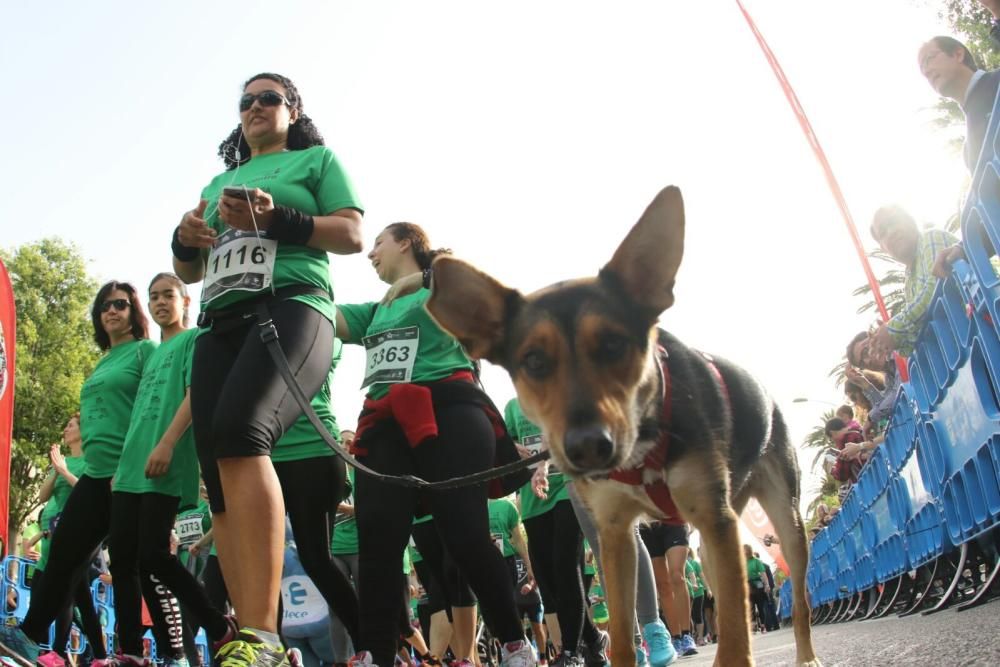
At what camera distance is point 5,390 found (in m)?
6.76

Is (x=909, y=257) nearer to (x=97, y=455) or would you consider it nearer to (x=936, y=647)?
(x=936, y=647)

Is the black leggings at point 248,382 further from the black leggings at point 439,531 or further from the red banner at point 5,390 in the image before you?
the red banner at point 5,390

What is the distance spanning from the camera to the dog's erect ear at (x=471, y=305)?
3160 millimetres

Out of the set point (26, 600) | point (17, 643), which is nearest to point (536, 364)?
point (17, 643)

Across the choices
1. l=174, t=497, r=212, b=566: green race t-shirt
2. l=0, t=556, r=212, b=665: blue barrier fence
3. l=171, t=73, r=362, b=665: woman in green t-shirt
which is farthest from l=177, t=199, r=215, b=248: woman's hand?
l=0, t=556, r=212, b=665: blue barrier fence

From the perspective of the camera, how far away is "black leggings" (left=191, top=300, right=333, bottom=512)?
10.8 feet

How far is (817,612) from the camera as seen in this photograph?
53.5 ft

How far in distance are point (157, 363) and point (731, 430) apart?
3.96 metres

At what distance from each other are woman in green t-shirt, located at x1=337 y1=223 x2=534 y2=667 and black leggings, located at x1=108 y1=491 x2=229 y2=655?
144 centimetres

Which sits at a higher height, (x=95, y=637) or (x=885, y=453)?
(x=885, y=453)

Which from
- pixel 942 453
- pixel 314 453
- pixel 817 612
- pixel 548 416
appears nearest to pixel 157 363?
pixel 314 453

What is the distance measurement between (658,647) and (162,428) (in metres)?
3.37

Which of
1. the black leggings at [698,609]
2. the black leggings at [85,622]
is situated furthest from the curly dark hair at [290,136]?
the black leggings at [698,609]

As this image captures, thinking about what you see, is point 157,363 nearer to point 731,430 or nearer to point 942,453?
point 731,430
